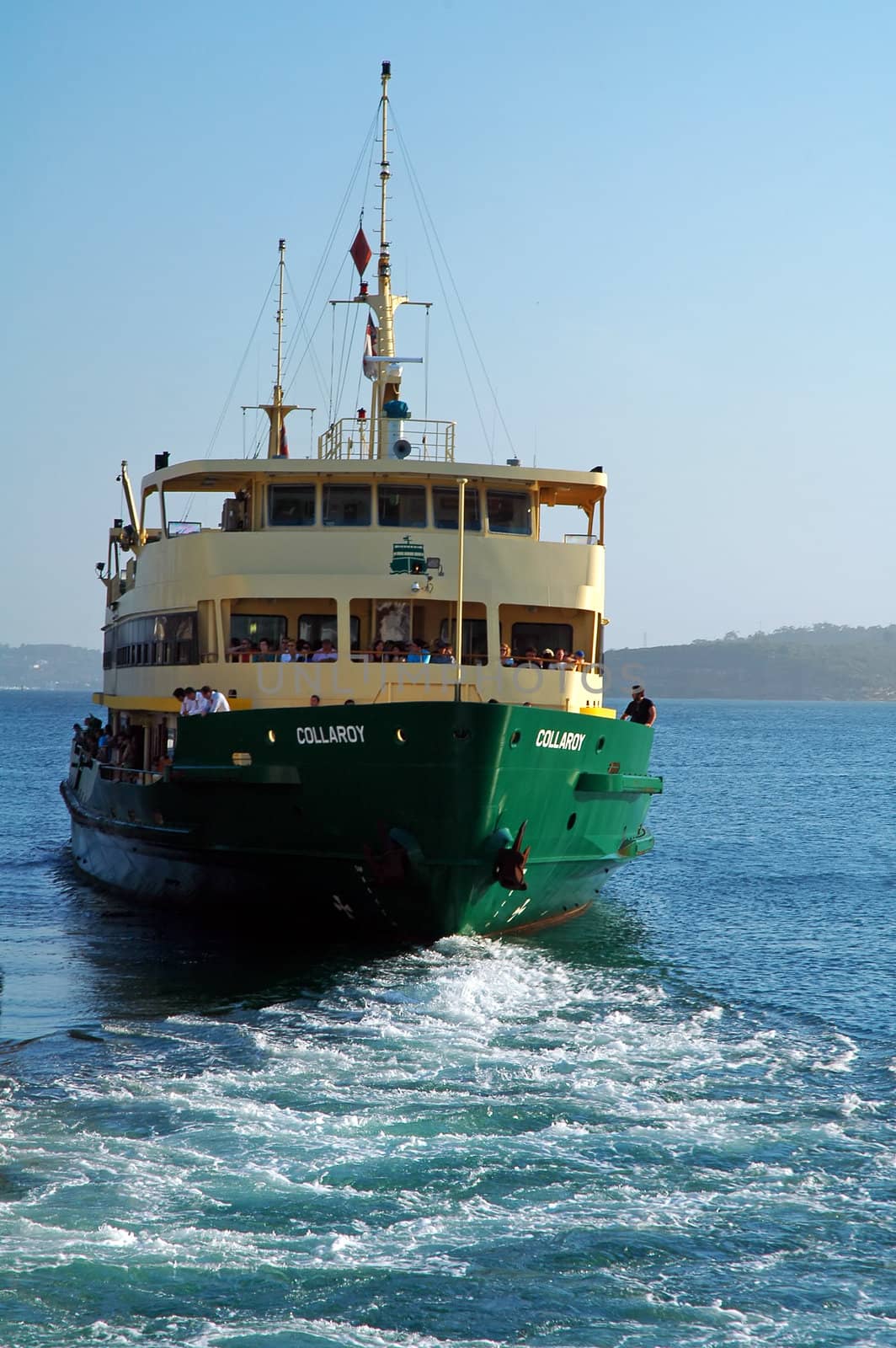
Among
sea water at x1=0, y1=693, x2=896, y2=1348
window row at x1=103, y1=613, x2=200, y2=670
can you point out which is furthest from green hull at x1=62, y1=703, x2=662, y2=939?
window row at x1=103, y1=613, x2=200, y2=670

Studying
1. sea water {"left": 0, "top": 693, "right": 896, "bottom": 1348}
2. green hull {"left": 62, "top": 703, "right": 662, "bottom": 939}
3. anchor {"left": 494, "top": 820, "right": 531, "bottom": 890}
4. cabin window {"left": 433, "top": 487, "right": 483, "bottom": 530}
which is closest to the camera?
sea water {"left": 0, "top": 693, "right": 896, "bottom": 1348}

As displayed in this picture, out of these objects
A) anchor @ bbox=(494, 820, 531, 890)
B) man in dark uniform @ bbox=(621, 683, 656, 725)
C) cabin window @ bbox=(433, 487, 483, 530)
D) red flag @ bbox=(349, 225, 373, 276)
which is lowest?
anchor @ bbox=(494, 820, 531, 890)

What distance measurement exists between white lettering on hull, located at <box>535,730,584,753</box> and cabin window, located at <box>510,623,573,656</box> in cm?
331

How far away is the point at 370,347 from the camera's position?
23969 millimetres

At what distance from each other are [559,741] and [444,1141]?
6.80 metres

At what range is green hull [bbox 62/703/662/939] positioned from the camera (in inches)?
622

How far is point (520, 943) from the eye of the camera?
723 inches

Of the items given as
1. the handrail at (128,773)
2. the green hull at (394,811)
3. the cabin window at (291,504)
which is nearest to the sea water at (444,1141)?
the green hull at (394,811)

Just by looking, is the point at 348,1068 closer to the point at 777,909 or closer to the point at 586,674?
the point at 586,674

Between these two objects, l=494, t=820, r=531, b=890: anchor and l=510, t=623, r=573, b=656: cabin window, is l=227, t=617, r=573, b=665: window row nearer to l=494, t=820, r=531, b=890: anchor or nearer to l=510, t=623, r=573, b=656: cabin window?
l=510, t=623, r=573, b=656: cabin window

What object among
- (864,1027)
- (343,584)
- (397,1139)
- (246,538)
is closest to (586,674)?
(343,584)

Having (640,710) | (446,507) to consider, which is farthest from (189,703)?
(640,710)

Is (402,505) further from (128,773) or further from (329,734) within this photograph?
(128,773)

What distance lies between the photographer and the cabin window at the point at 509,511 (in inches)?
814
